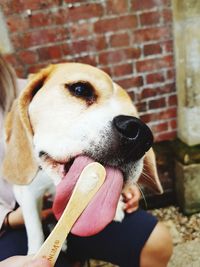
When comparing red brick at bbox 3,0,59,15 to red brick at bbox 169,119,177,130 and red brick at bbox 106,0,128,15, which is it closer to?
red brick at bbox 106,0,128,15

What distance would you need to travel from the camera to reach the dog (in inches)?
47.6

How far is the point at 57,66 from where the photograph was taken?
4.93ft

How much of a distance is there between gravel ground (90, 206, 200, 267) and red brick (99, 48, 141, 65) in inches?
47.3

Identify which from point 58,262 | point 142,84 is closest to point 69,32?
point 142,84

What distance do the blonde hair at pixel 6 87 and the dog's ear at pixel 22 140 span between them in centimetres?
28

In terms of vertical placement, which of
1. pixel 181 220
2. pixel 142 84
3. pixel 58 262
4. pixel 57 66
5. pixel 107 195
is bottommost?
pixel 181 220

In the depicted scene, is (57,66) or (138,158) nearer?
(138,158)

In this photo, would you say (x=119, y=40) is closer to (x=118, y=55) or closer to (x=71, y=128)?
(x=118, y=55)

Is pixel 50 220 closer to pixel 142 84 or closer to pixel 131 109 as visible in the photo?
pixel 131 109

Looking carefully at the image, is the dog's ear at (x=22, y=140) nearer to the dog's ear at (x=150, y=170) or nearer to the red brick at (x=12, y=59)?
the dog's ear at (x=150, y=170)

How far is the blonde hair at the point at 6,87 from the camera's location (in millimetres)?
1756

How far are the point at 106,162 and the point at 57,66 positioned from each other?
512 millimetres

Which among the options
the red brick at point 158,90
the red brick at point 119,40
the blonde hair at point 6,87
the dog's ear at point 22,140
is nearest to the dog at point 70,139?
the dog's ear at point 22,140

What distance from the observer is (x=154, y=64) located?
→ 98.0 inches
